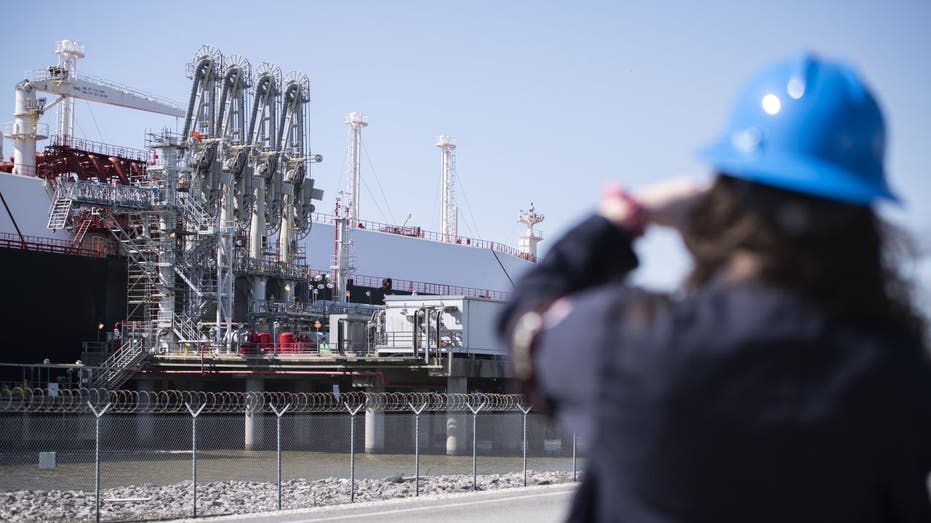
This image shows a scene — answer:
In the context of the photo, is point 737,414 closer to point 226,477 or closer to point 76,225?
point 226,477

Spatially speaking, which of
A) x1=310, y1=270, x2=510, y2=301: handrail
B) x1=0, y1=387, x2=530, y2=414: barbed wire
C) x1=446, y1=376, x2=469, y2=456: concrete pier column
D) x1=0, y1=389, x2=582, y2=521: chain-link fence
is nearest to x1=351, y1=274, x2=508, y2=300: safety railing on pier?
x1=310, y1=270, x2=510, y2=301: handrail

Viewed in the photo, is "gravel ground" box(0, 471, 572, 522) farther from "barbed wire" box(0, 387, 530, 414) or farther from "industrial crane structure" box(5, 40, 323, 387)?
"industrial crane structure" box(5, 40, 323, 387)

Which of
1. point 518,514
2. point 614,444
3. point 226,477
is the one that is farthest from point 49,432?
point 614,444

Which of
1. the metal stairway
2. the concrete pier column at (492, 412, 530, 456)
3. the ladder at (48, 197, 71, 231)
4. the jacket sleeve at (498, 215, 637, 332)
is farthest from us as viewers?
the ladder at (48, 197, 71, 231)

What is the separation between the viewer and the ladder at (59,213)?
202 feet

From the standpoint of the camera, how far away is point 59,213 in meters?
62.2

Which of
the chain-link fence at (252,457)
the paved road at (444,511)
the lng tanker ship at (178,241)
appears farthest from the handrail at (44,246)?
the paved road at (444,511)

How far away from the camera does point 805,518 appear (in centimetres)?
192

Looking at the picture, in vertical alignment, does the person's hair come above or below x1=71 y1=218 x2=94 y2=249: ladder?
below

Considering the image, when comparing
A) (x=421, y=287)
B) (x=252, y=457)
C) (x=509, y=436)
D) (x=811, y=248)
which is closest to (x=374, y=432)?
(x=509, y=436)

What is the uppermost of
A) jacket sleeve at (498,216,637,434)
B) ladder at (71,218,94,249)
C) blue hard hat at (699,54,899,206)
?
ladder at (71,218,94,249)

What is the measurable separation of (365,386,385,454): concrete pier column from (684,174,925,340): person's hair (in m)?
42.7

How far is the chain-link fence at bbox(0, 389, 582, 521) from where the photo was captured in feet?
74.9

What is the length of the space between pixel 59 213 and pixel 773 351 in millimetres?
64183
